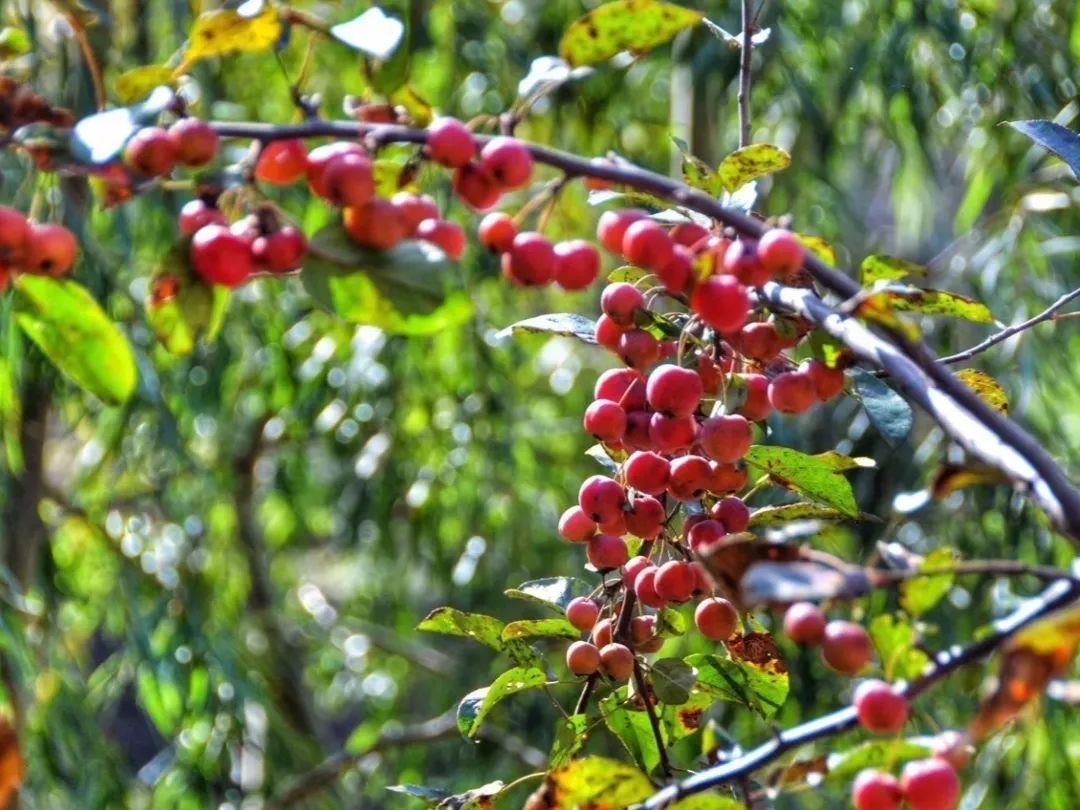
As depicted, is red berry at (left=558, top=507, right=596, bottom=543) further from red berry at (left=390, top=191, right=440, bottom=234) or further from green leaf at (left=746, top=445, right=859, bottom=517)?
red berry at (left=390, top=191, right=440, bottom=234)

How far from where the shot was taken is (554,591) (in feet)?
1.90

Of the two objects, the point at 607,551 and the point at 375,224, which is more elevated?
the point at 375,224

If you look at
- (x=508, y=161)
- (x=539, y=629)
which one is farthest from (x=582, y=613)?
(x=508, y=161)

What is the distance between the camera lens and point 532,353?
2.25 meters

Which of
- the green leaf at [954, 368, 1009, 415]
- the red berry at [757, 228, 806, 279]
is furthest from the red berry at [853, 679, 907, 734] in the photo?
the green leaf at [954, 368, 1009, 415]

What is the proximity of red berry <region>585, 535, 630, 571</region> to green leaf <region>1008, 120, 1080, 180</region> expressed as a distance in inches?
8.9

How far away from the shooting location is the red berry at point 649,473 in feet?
1.66

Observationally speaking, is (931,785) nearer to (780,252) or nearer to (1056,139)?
(780,252)

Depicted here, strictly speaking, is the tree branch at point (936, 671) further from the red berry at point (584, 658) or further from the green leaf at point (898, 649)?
the red berry at point (584, 658)

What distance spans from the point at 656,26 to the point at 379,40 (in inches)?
3.4

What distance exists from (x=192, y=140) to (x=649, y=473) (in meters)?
0.22

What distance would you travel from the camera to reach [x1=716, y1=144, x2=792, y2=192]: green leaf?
1.56ft

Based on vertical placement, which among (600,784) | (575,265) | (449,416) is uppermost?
(575,265)

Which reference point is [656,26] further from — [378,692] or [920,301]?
[378,692]
